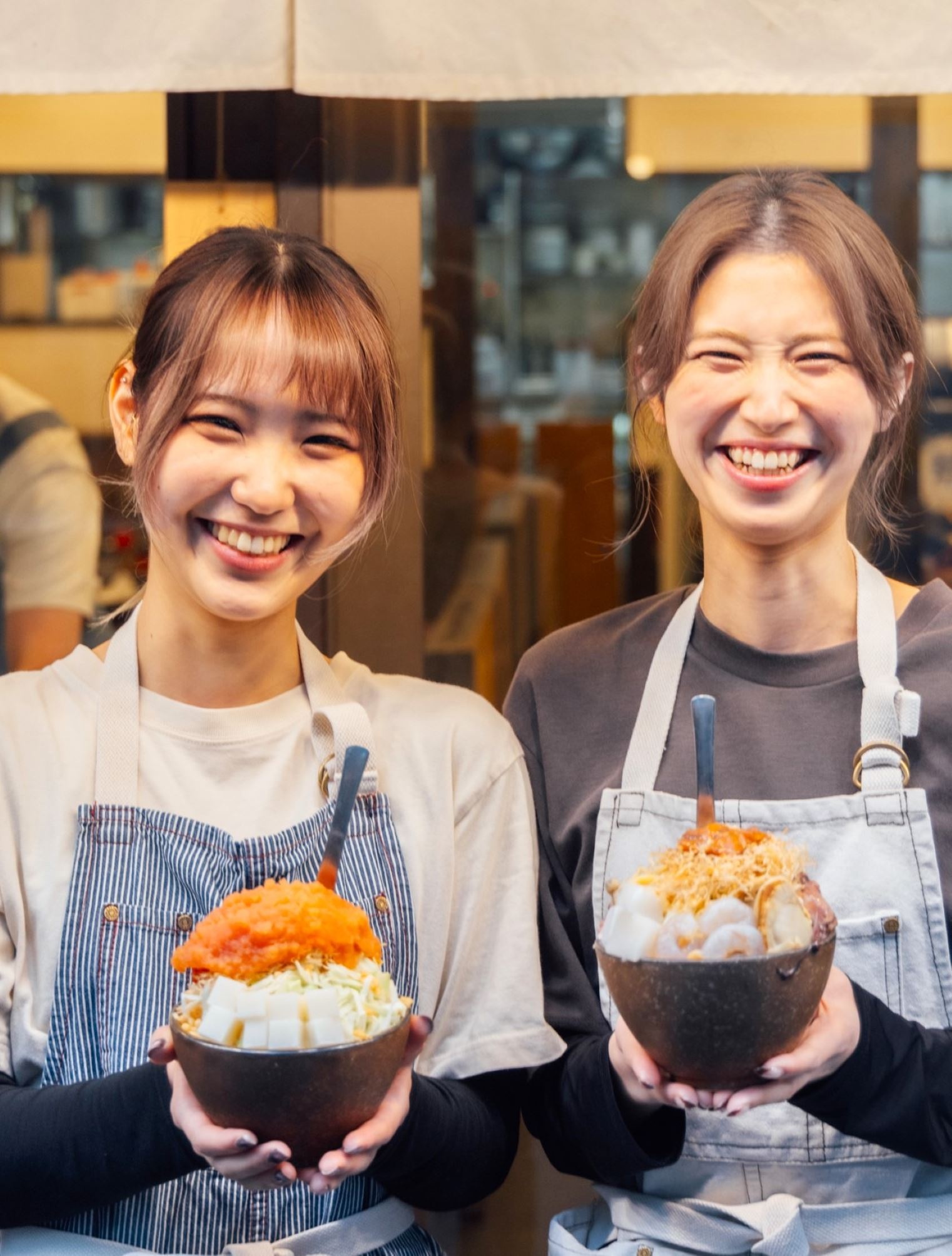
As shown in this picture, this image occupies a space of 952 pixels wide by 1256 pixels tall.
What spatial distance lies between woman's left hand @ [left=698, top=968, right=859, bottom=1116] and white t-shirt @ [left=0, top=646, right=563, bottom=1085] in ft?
1.07

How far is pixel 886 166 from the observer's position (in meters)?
2.89

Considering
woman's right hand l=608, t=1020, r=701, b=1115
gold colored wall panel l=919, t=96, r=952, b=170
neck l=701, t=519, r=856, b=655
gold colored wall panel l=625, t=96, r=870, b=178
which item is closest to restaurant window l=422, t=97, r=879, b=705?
gold colored wall panel l=625, t=96, r=870, b=178

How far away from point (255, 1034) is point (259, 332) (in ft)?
2.35

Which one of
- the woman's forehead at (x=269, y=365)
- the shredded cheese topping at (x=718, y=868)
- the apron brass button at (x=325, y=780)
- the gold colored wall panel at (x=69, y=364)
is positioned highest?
the woman's forehead at (x=269, y=365)

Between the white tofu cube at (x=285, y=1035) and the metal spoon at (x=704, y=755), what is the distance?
0.42 meters

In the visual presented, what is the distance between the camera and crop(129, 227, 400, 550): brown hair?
157cm

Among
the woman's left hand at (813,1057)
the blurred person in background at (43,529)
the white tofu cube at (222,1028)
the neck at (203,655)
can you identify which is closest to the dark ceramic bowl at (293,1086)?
the white tofu cube at (222,1028)

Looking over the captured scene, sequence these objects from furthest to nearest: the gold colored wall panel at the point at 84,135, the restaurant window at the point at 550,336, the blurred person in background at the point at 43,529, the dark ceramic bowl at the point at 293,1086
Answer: the blurred person in background at the point at 43,529
the restaurant window at the point at 550,336
the gold colored wall panel at the point at 84,135
the dark ceramic bowl at the point at 293,1086

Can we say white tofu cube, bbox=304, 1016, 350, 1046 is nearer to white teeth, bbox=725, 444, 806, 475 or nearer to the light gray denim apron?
the light gray denim apron

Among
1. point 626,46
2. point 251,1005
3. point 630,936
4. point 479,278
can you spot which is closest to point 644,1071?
point 630,936

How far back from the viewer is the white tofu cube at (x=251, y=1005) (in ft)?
3.98

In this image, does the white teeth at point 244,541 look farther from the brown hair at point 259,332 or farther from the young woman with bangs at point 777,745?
the young woman with bangs at point 777,745

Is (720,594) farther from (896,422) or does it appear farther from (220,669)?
(220,669)

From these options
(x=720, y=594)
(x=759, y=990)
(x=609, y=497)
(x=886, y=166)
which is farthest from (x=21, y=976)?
(x=886, y=166)
